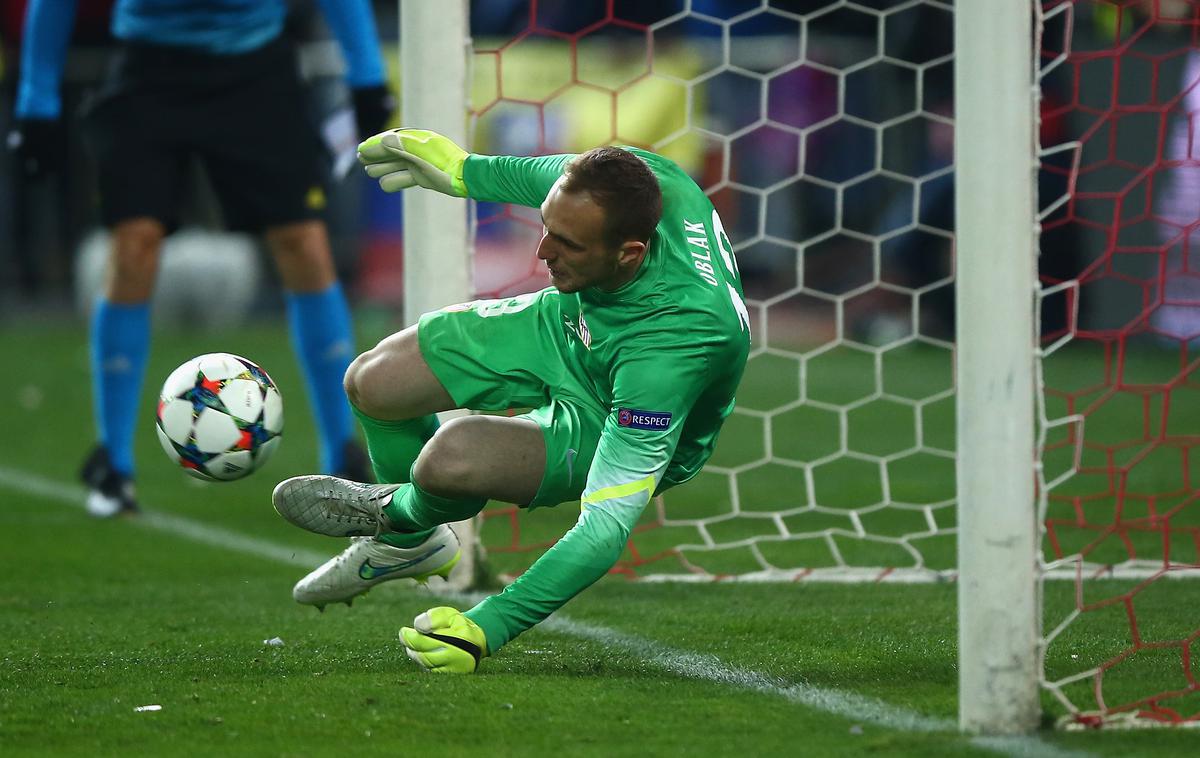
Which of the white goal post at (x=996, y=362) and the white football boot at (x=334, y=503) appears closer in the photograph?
the white goal post at (x=996, y=362)

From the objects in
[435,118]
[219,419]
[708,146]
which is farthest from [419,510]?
[708,146]

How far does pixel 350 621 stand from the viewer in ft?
12.4

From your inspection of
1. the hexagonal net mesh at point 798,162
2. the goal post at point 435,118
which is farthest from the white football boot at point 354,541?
the hexagonal net mesh at point 798,162

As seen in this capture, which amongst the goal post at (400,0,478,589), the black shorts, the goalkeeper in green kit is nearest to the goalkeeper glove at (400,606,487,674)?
the goalkeeper in green kit

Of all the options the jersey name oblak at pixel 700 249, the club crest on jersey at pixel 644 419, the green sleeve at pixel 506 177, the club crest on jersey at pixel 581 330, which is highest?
the green sleeve at pixel 506 177

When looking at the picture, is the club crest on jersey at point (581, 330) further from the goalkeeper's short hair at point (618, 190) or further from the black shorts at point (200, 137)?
the black shorts at point (200, 137)

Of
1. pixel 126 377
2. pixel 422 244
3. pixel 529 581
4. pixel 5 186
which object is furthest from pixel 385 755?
pixel 5 186

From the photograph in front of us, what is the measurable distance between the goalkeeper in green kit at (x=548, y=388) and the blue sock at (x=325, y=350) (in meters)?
Result: 1.62

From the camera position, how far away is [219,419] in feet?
12.0

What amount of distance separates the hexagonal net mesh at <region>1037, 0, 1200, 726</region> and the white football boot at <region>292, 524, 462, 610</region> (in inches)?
50.8

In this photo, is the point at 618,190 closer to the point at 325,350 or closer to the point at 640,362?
the point at 640,362

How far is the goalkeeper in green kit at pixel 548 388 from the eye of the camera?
3061 millimetres

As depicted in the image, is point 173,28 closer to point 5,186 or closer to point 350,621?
point 350,621

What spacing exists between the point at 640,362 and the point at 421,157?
672 mm
